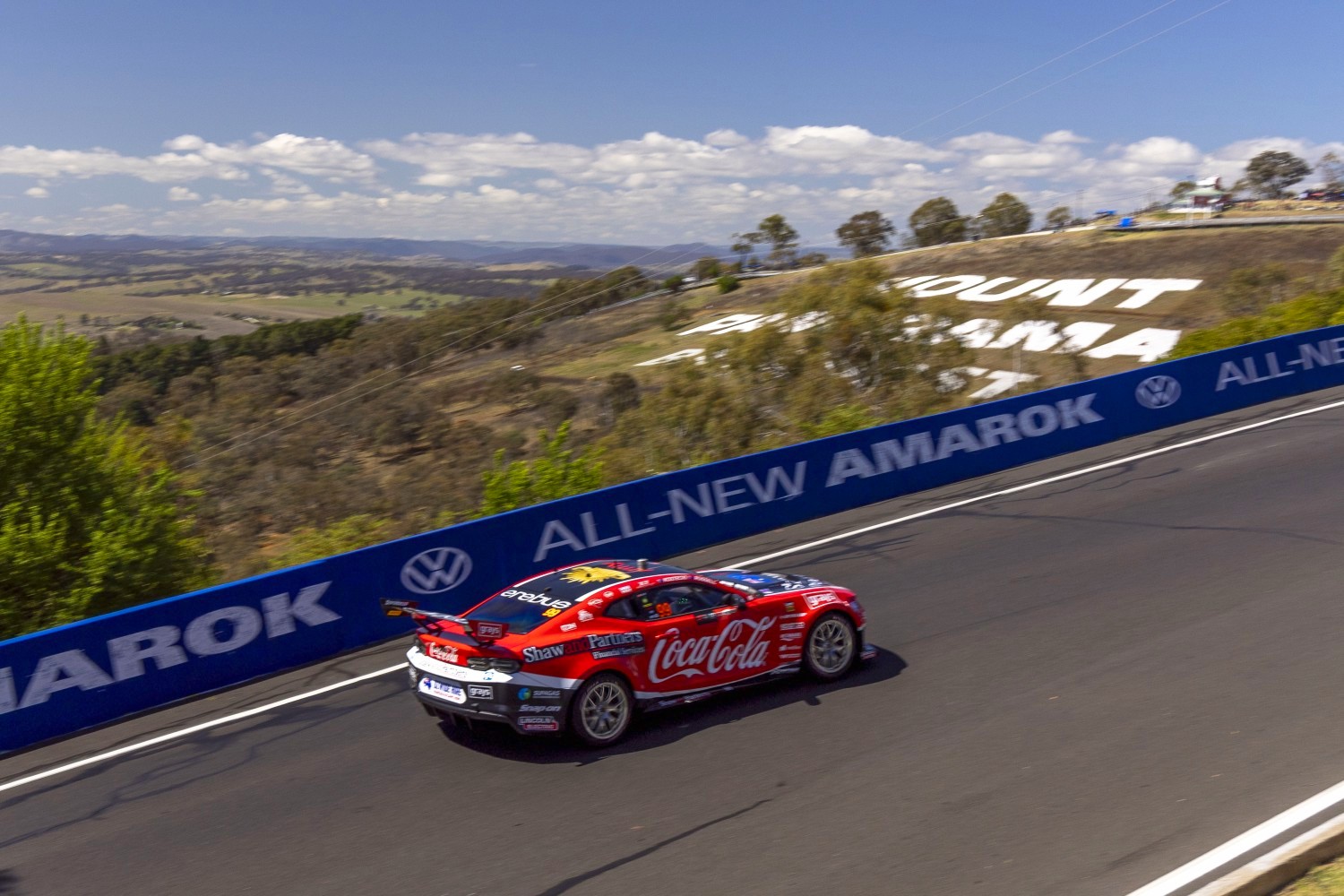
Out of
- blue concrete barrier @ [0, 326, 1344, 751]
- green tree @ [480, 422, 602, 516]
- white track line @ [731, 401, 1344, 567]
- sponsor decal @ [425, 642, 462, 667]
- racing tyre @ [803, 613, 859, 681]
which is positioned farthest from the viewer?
green tree @ [480, 422, 602, 516]

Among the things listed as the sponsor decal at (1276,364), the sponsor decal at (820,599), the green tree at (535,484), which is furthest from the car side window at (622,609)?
the sponsor decal at (1276,364)

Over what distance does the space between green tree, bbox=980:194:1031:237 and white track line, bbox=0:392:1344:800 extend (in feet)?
185

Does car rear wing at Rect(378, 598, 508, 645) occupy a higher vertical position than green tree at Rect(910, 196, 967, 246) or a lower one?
lower

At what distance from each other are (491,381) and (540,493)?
21.0 metres

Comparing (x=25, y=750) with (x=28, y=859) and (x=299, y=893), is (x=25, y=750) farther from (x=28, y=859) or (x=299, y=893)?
(x=299, y=893)

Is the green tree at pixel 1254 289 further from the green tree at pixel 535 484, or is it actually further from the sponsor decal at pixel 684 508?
the green tree at pixel 535 484

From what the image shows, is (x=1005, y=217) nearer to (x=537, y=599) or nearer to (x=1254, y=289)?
(x=1254, y=289)

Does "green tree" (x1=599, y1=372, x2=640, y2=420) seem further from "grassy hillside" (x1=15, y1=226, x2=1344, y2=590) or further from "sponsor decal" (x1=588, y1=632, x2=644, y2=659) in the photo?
"sponsor decal" (x1=588, y1=632, x2=644, y2=659)

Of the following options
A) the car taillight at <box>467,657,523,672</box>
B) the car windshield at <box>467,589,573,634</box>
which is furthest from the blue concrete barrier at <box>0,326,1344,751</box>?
the car taillight at <box>467,657,523,672</box>

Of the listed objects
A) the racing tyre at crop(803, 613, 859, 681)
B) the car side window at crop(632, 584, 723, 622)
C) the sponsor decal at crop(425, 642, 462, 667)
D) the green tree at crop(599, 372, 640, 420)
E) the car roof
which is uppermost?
the car roof

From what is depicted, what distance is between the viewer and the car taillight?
317 inches

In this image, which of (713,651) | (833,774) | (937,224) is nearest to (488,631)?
(713,651)

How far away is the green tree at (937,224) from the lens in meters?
77.3

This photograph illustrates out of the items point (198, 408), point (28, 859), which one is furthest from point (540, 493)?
point (198, 408)
